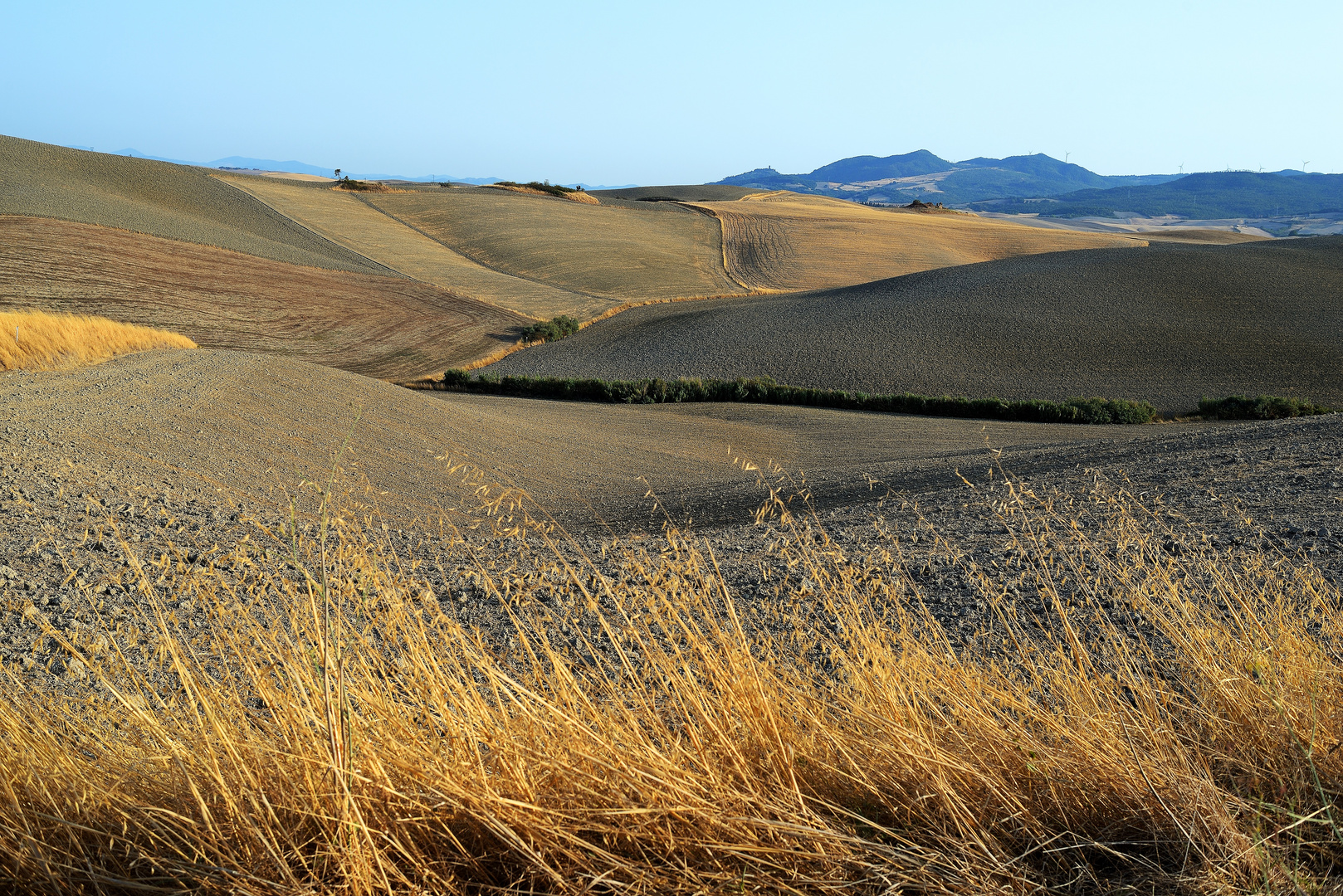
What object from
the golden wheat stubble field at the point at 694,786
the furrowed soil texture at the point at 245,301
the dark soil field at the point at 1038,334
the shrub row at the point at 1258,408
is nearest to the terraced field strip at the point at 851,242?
the dark soil field at the point at 1038,334

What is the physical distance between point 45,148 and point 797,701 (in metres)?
67.9

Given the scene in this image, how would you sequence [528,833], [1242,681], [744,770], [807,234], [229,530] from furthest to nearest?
1. [807,234]
2. [229,530]
3. [1242,681]
4. [744,770]
5. [528,833]

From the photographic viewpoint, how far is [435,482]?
11.5 metres

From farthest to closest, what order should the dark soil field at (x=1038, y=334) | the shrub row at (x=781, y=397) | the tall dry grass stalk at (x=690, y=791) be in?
the dark soil field at (x=1038, y=334) → the shrub row at (x=781, y=397) → the tall dry grass stalk at (x=690, y=791)

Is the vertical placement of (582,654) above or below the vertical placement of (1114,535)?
below

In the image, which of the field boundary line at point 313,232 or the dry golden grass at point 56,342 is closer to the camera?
the dry golden grass at point 56,342

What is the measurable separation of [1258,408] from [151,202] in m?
54.9

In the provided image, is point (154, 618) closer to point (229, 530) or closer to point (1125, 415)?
point (229, 530)

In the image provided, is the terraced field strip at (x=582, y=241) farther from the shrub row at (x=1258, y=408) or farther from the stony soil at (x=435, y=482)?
the shrub row at (x=1258, y=408)

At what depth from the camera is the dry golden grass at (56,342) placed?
13.4 metres

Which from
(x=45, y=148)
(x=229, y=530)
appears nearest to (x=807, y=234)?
(x=45, y=148)

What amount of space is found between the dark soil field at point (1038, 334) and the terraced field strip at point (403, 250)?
175 inches

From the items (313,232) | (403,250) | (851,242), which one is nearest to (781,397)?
(403,250)

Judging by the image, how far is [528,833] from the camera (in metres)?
1.98
